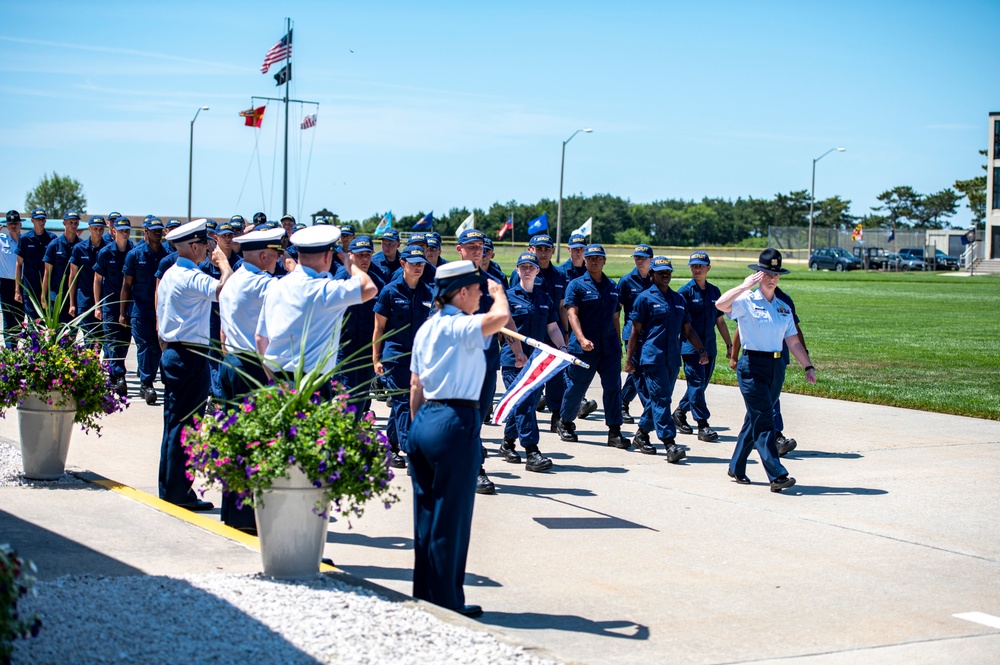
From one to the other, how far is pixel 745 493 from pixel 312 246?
451 centimetres

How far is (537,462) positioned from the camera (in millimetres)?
10094

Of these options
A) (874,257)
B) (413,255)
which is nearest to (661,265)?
(413,255)

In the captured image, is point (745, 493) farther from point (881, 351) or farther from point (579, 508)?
point (881, 351)

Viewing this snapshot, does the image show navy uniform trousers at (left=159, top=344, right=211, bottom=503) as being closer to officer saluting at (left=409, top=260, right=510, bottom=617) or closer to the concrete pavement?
the concrete pavement

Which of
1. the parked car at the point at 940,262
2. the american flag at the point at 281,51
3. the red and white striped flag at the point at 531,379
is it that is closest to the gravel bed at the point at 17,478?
the red and white striped flag at the point at 531,379

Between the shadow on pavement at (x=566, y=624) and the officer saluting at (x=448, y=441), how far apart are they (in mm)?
192

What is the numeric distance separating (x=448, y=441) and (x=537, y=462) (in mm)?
4597

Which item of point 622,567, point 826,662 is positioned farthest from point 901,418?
point 826,662

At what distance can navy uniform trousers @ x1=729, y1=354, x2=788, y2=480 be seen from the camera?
30.8ft

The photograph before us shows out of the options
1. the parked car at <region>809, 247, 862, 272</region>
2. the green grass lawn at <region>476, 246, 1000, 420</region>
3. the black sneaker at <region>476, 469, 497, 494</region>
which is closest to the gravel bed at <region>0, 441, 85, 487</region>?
the black sneaker at <region>476, 469, 497, 494</region>

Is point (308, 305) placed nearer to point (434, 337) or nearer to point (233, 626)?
point (434, 337)

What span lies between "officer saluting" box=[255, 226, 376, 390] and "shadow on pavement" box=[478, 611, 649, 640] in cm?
160

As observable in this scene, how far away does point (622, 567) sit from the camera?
23.0 feet

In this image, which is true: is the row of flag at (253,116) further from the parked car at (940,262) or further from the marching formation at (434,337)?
the parked car at (940,262)
